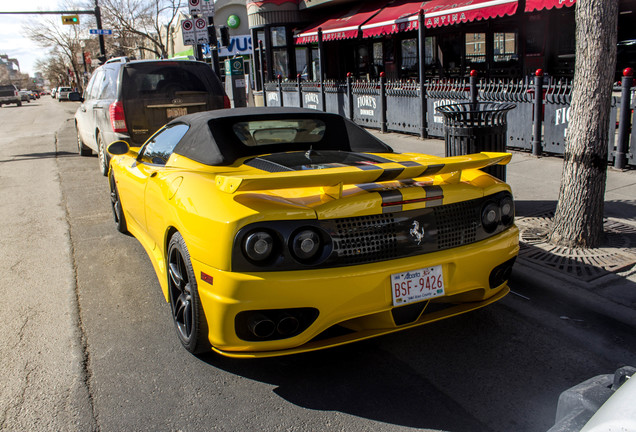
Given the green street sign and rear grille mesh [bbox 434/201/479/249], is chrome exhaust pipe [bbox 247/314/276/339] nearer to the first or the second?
rear grille mesh [bbox 434/201/479/249]

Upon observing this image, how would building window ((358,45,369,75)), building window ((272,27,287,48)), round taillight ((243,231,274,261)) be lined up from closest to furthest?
round taillight ((243,231,274,261)) → building window ((358,45,369,75)) → building window ((272,27,287,48))

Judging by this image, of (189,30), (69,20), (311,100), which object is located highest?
(69,20)

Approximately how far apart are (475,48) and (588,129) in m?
11.7

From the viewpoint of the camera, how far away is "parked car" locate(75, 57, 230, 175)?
8336mm

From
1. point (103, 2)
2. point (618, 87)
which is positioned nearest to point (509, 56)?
point (618, 87)

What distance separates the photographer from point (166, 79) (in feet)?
28.7

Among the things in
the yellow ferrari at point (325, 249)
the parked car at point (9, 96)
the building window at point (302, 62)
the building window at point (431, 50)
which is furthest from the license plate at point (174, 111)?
the parked car at point (9, 96)

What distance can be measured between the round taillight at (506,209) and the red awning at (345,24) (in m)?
14.3

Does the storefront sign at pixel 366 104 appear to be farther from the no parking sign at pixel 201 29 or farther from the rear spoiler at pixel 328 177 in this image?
the rear spoiler at pixel 328 177

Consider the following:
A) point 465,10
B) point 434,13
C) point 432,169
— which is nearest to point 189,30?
point 434,13

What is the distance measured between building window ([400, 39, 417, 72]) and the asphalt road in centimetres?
1494

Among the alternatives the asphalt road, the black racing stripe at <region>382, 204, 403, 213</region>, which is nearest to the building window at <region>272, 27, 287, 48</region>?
the asphalt road

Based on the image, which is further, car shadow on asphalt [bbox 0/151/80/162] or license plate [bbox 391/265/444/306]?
car shadow on asphalt [bbox 0/151/80/162]

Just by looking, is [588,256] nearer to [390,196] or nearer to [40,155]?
[390,196]
